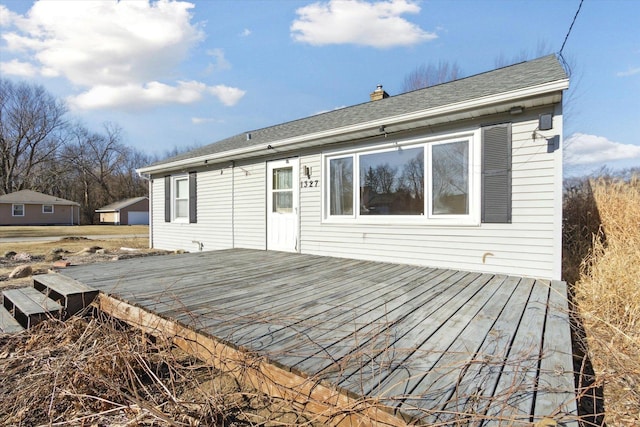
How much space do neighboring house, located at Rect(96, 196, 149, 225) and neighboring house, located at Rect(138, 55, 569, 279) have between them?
107ft

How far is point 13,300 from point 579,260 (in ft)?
23.8

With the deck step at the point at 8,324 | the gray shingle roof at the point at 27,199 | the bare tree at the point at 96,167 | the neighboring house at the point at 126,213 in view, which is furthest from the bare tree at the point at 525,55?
the bare tree at the point at 96,167

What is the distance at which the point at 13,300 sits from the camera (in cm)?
350

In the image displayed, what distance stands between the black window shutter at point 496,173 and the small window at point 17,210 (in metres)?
37.6

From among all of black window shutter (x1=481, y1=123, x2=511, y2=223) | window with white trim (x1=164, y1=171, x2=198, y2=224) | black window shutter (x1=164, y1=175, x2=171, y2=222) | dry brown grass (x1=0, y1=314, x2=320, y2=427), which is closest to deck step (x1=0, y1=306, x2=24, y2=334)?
dry brown grass (x1=0, y1=314, x2=320, y2=427)

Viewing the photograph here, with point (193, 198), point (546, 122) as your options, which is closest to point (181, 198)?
point (193, 198)

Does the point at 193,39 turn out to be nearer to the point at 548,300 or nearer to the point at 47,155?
the point at 548,300

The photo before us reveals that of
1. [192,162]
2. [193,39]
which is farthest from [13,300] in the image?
[193,39]

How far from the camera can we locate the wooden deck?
1.49m

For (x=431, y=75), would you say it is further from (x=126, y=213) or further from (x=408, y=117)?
(x=126, y=213)

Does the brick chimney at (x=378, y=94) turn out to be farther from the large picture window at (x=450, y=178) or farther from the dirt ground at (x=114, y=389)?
the dirt ground at (x=114, y=389)

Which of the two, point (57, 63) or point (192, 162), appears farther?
point (57, 63)

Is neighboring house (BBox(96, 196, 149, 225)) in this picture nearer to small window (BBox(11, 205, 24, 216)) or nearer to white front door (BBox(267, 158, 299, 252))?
small window (BBox(11, 205, 24, 216))

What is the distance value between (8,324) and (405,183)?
5092 mm
